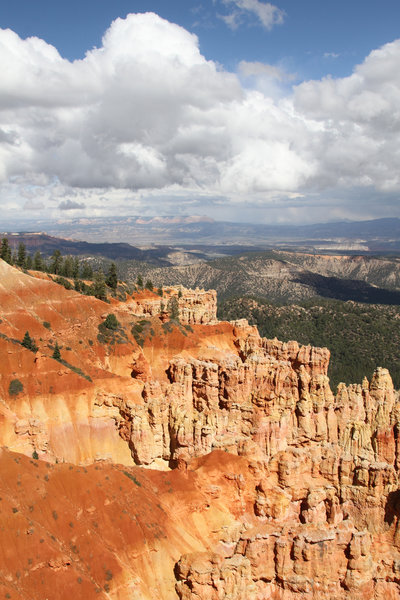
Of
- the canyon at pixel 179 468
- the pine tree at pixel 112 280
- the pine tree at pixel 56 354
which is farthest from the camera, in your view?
the pine tree at pixel 112 280

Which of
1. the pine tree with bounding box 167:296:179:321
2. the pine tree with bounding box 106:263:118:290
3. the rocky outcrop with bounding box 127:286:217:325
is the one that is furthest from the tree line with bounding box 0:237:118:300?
the pine tree with bounding box 167:296:179:321

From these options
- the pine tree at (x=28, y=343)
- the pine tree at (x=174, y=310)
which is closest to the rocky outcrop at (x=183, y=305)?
the pine tree at (x=174, y=310)

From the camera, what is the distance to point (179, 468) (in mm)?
45938

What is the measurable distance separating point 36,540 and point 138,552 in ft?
27.0

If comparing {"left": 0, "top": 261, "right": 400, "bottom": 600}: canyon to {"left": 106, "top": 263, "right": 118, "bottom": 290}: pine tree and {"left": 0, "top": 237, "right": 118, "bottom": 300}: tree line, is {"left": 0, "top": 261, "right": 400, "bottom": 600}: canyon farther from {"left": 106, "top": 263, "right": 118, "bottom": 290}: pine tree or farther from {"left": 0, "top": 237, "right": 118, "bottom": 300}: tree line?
{"left": 106, "top": 263, "right": 118, "bottom": 290}: pine tree

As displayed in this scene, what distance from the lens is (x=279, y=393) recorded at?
189ft

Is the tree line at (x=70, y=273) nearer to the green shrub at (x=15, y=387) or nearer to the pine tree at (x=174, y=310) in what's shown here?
the pine tree at (x=174, y=310)

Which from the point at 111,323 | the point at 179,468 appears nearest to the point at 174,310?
the point at 111,323

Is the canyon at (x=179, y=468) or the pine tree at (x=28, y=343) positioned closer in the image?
the canyon at (x=179, y=468)

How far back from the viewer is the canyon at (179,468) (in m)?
34.7

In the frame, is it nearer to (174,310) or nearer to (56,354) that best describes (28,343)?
(56,354)

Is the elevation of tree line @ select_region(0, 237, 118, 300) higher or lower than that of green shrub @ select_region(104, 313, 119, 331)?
higher

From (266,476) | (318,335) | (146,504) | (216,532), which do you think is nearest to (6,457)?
(146,504)

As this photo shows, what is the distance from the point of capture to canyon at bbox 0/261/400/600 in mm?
34722
